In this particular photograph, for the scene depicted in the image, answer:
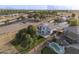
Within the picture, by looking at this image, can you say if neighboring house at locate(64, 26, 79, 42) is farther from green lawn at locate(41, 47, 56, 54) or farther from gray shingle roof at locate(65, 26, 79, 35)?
green lawn at locate(41, 47, 56, 54)

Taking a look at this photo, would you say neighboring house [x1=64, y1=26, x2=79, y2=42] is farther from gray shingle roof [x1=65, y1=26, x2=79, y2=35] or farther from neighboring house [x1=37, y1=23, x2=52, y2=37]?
neighboring house [x1=37, y1=23, x2=52, y2=37]

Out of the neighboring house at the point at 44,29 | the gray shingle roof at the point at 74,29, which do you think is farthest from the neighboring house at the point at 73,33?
the neighboring house at the point at 44,29

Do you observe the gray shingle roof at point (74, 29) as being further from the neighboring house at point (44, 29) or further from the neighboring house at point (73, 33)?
the neighboring house at point (44, 29)

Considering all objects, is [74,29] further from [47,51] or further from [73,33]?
[47,51]

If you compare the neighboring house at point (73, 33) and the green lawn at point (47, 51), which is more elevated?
the neighboring house at point (73, 33)

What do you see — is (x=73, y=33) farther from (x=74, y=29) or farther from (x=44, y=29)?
(x=44, y=29)

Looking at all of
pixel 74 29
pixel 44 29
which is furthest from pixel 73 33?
pixel 44 29

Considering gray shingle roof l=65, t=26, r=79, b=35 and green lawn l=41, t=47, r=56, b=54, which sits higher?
gray shingle roof l=65, t=26, r=79, b=35

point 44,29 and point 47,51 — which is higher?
point 44,29

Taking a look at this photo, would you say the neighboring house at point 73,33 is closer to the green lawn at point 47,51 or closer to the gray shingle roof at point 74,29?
the gray shingle roof at point 74,29

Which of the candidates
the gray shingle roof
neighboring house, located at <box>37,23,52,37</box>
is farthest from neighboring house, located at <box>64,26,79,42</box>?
neighboring house, located at <box>37,23,52,37</box>
